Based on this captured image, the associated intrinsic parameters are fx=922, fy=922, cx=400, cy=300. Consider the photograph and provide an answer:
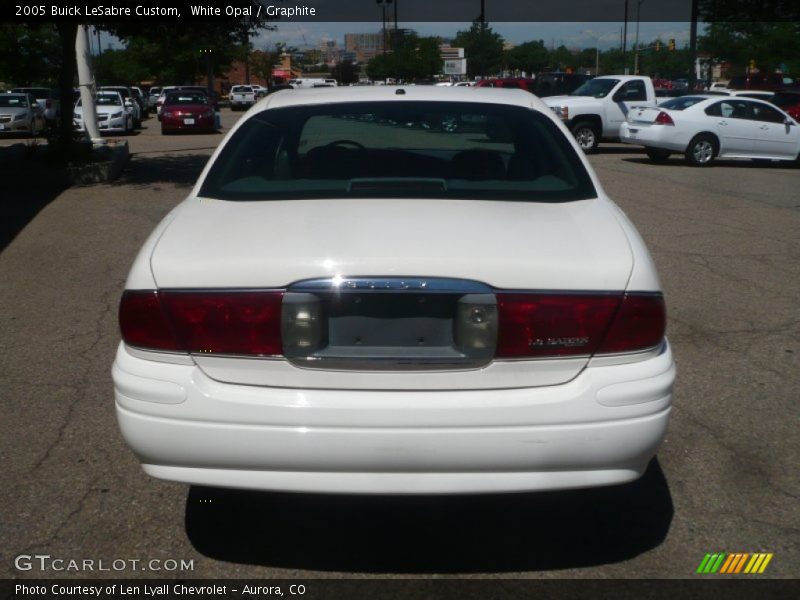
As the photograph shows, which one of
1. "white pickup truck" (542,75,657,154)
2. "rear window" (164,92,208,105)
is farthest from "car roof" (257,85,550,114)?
"rear window" (164,92,208,105)

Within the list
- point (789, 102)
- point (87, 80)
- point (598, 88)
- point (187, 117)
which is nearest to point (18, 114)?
Result: point (187, 117)

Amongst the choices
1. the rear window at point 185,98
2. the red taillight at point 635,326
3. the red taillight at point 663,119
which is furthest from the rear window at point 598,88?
the red taillight at point 635,326

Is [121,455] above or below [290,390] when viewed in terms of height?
below

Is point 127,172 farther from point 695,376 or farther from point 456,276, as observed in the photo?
point 456,276

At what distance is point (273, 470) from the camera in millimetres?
2967

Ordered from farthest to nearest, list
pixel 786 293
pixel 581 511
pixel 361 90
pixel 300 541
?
pixel 786 293, pixel 361 90, pixel 581 511, pixel 300 541

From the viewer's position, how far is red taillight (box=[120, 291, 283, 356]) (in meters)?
2.96

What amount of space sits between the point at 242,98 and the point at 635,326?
53057mm

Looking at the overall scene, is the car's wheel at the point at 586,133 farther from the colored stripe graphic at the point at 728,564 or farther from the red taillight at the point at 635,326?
the red taillight at the point at 635,326

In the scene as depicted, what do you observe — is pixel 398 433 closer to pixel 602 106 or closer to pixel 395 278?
pixel 395 278

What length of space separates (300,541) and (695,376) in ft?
9.54

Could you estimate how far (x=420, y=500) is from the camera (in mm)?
3914

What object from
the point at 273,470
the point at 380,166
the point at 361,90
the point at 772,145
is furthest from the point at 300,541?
the point at 772,145

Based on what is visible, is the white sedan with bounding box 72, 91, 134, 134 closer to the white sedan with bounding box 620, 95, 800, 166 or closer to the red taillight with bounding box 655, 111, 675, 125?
the white sedan with bounding box 620, 95, 800, 166
